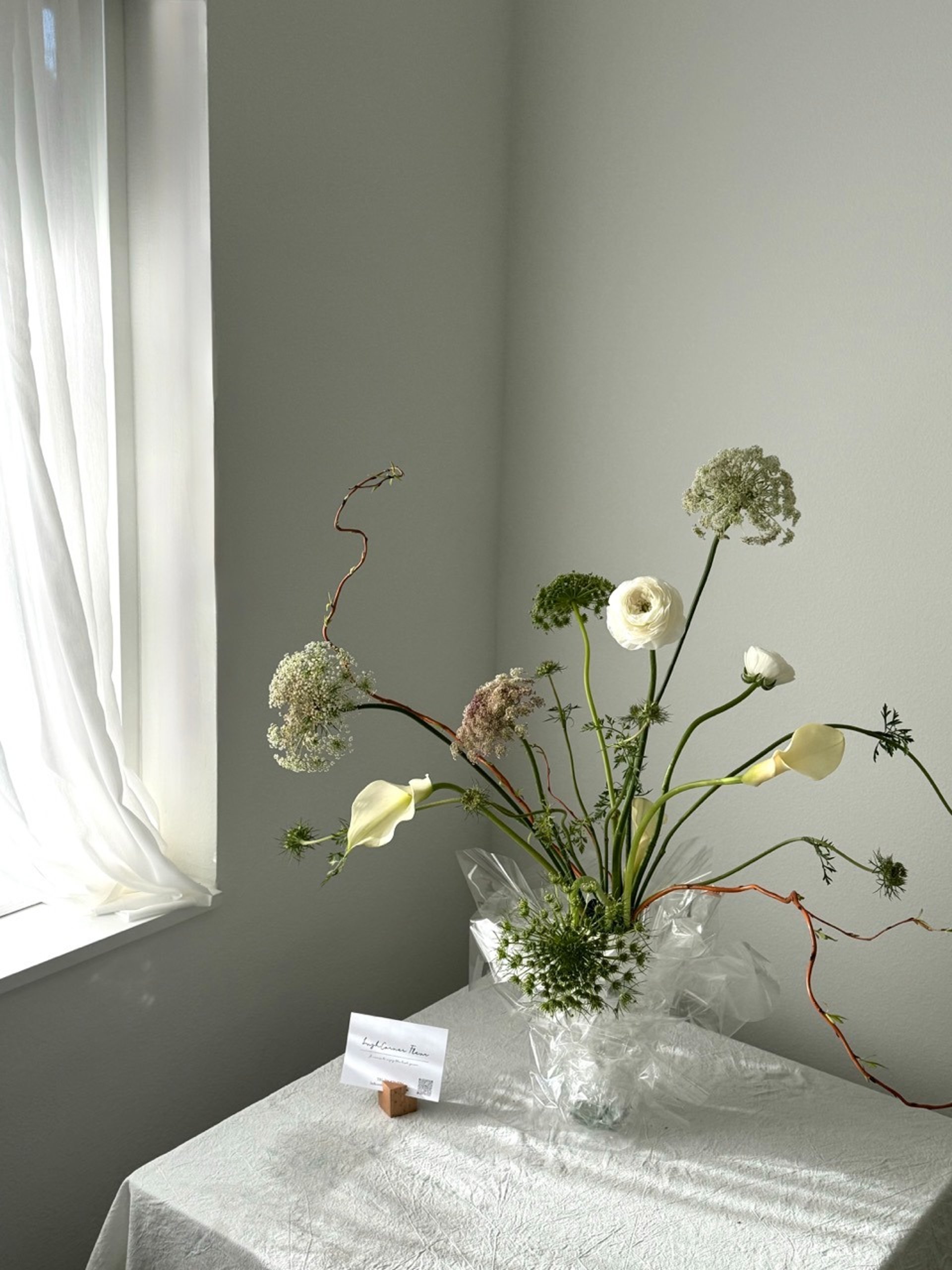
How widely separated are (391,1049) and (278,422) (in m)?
0.92

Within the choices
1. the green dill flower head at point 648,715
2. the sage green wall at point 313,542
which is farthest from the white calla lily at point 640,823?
the sage green wall at point 313,542

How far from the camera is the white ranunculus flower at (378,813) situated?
4.01 ft

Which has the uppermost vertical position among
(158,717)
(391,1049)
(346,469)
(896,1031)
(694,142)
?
(694,142)

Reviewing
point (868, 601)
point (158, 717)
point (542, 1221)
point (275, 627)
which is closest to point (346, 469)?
point (275, 627)

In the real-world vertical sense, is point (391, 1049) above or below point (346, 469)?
below

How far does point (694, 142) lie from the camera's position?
1.82 m

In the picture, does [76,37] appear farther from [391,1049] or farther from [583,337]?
[391,1049]

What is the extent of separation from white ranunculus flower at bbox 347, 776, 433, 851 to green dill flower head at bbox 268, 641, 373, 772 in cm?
7

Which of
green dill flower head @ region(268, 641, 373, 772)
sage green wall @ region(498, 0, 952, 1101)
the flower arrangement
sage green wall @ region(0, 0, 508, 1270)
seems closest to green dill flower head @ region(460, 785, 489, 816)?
the flower arrangement

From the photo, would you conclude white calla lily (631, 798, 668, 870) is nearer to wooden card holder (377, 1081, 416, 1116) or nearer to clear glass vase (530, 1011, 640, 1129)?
clear glass vase (530, 1011, 640, 1129)

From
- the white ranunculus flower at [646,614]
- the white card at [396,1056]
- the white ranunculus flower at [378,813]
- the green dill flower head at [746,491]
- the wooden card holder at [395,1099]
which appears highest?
the green dill flower head at [746,491]

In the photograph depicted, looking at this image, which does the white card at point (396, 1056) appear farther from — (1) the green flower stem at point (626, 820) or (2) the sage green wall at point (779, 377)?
(2) the sage green wall at point (779, 377)

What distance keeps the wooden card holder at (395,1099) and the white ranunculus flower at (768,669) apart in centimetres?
67

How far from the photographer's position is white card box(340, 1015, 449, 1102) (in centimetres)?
138
